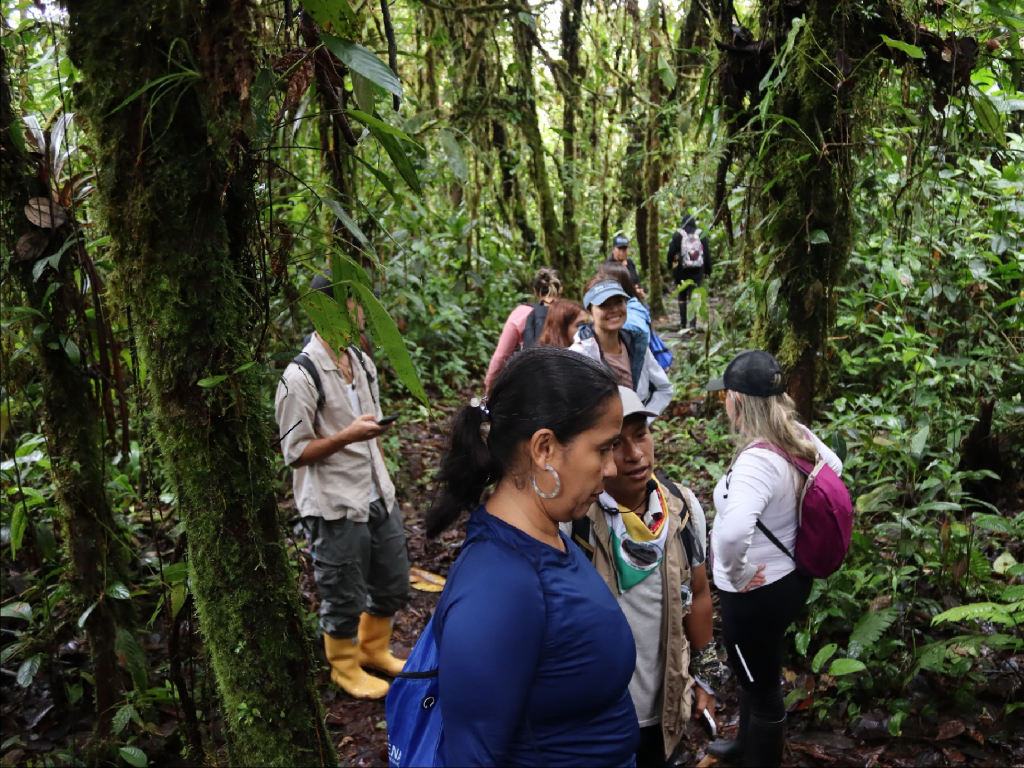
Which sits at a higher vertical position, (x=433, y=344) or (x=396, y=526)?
(x=433, y=344)

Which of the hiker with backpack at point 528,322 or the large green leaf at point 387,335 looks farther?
the hiker with backpack at point 528,322

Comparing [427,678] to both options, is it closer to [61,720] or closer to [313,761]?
[313,761]

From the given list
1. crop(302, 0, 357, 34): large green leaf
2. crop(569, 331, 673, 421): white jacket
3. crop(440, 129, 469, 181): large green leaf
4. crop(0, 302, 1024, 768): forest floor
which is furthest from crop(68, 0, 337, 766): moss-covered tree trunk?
crop(569, 331, 673, 421): white jacket

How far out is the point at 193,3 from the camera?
1.62 meters

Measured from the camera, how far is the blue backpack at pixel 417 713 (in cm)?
152

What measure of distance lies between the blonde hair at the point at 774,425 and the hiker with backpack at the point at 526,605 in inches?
58.9

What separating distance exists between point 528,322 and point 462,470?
3.86 metres

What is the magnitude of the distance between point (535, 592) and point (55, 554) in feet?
9.91

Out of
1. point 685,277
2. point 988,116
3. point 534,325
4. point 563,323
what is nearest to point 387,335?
→ point 988,116

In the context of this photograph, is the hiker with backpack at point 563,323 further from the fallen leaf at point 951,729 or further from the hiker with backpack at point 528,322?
the fallen leaf at point 951,729

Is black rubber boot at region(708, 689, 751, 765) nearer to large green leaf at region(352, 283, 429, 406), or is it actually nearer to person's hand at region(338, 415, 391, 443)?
person's hand at region(338, 415, 391, 443)

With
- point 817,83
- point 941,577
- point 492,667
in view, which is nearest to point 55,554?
point 492,667

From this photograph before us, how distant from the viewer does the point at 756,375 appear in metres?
3.08

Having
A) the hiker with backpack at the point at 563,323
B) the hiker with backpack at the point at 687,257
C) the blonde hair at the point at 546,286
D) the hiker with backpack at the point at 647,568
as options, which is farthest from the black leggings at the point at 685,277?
the hiker with backpack at the point at 647,568
